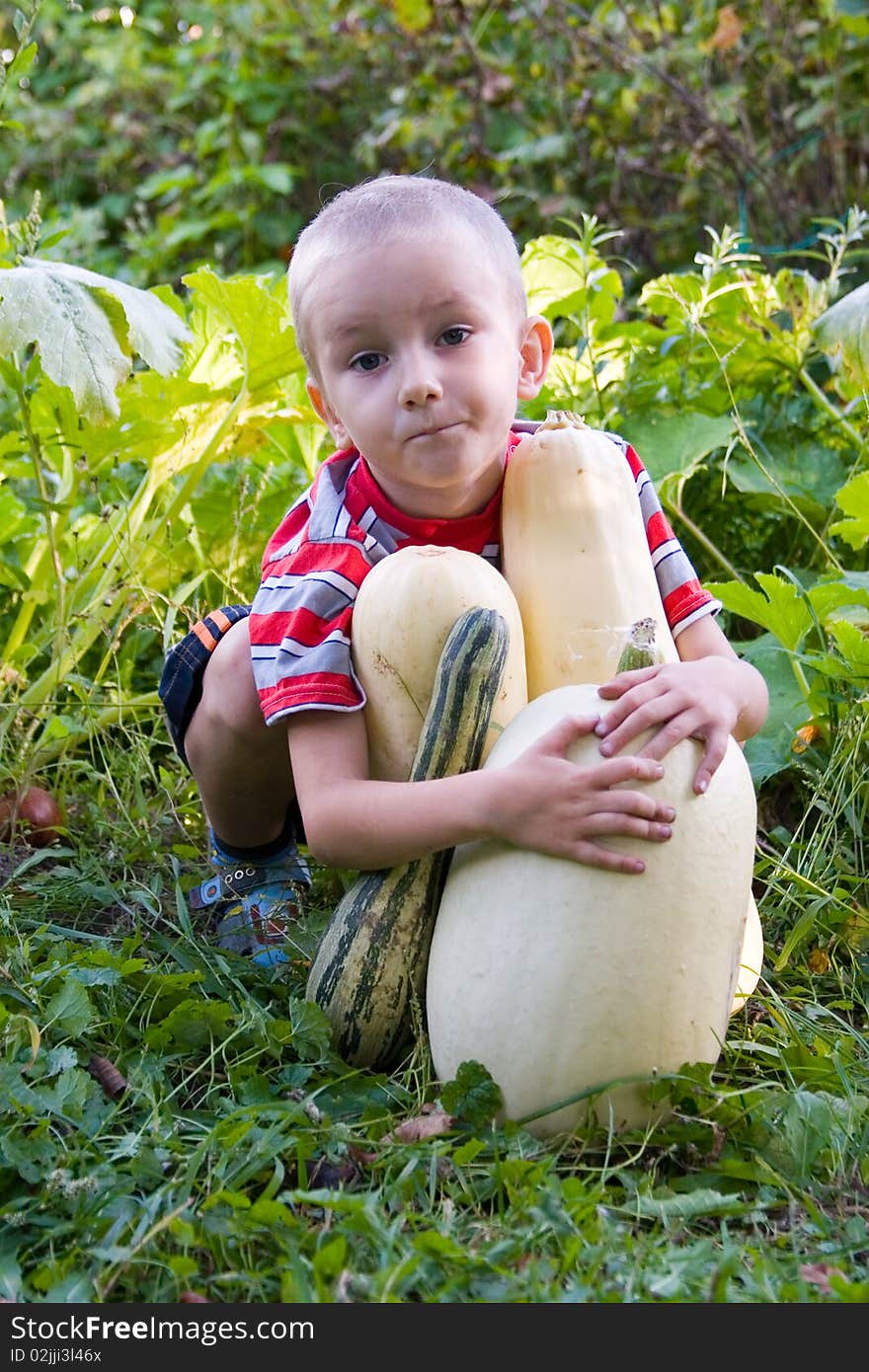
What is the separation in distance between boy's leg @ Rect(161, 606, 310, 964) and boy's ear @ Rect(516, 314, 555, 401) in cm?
60

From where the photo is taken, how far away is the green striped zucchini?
1887 mm

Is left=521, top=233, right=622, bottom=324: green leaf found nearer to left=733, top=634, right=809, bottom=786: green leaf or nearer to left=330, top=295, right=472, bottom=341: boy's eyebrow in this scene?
left=733, top=634, right=809, bottom=786: green leaf

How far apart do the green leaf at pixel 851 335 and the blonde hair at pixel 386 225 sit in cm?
82

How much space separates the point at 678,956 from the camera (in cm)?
171

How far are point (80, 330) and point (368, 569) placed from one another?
0.74 m

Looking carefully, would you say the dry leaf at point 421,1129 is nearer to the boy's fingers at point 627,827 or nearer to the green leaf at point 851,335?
the boy's fingers at point 627,827

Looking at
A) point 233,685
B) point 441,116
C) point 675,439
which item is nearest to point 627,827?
point 233,685

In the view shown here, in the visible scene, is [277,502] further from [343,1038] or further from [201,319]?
[343,1038]

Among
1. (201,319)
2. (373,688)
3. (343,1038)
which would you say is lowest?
(343,1038)

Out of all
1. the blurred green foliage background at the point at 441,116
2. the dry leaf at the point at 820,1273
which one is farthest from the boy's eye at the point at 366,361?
the blurred green foliage background at the point at 441,116

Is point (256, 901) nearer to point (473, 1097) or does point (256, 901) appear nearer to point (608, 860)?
point (473, 1097)

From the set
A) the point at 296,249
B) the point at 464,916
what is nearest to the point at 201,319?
the point at 296,249

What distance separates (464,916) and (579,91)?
15.6ft

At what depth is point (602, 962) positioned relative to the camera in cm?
169
